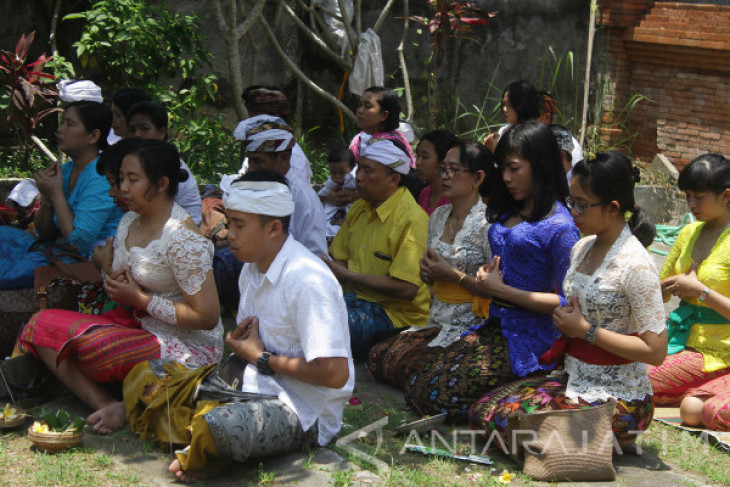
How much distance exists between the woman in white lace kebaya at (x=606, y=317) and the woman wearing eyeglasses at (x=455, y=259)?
0.79 metres

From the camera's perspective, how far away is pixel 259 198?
3846mm

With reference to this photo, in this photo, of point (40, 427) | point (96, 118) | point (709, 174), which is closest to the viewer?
point (40, 427)

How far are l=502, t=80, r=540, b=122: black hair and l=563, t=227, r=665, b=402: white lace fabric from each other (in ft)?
8.67

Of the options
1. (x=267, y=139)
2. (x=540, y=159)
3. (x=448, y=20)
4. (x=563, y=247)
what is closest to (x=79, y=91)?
(x=267, y=139)

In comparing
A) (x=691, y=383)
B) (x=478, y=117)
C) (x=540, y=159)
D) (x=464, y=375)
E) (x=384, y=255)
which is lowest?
(x=478, y=117)

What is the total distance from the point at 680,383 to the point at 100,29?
6.14 m

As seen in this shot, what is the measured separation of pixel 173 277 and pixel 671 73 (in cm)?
735

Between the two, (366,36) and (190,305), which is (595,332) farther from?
(366,36)

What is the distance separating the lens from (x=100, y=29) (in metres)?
8.26

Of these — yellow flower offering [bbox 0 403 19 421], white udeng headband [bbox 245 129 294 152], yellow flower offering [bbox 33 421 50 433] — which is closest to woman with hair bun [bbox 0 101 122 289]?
white udeng headband [bbox 245 129 294 152]

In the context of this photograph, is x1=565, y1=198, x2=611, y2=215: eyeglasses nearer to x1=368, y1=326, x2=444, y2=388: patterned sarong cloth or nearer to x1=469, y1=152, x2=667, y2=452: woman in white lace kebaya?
x1=469, y1=152, x2=667, y2=452: woman in white lace kebaya

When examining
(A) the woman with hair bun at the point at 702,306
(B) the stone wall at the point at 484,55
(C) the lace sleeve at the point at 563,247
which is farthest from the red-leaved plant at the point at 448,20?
(C) the lace sleeve at the point at 563,247

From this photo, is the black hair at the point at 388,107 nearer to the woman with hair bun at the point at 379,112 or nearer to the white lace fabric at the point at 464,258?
the woman with hair bun at the point at 379,112

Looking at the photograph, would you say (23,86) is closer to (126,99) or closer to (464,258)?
(126,99)
